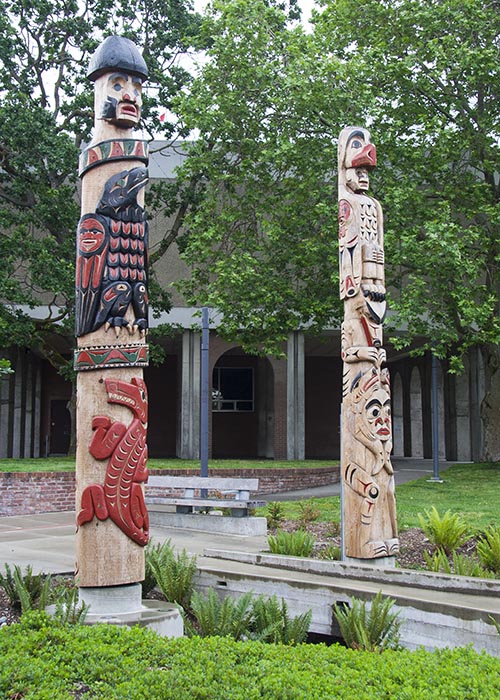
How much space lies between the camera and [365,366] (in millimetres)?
8602

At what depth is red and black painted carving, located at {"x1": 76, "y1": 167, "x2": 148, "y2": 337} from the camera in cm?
631

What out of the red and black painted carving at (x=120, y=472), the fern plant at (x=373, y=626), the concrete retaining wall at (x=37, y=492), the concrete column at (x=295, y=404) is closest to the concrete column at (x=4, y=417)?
the concrete column at (x=295, y=404)

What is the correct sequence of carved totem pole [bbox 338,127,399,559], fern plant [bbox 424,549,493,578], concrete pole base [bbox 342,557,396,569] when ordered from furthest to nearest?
1. carved totem pole [bbox 338,127,399,559]
2. concrete pole base [bbox 342,557,396,569]
3. fern plant [bbox 424,549,493,578]

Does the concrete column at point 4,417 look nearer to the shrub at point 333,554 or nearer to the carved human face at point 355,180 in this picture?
the shrub at point 333,554

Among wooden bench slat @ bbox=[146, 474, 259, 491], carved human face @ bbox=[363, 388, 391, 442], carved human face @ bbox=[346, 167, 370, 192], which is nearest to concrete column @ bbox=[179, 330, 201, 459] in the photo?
wooden bench slat @ bbox=[146, 474, 259, 491]

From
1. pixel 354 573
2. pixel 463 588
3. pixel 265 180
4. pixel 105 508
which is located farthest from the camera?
pixel 265 180

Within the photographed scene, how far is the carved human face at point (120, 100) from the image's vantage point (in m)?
6.55

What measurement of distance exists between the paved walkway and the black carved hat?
17.7 feet

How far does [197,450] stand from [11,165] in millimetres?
11250

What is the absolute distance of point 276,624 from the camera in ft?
19.1

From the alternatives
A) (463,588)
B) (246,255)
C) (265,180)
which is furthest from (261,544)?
(265,180)

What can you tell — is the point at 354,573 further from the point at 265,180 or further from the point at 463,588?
the point at 265,180

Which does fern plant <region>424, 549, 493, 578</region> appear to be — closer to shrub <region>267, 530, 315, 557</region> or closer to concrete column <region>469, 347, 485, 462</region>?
shrub <region>267, 530, 315, 557</region>

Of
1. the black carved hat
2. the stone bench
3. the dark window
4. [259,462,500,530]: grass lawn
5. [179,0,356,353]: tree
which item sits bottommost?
[259,462,500,530]: grass lawn
